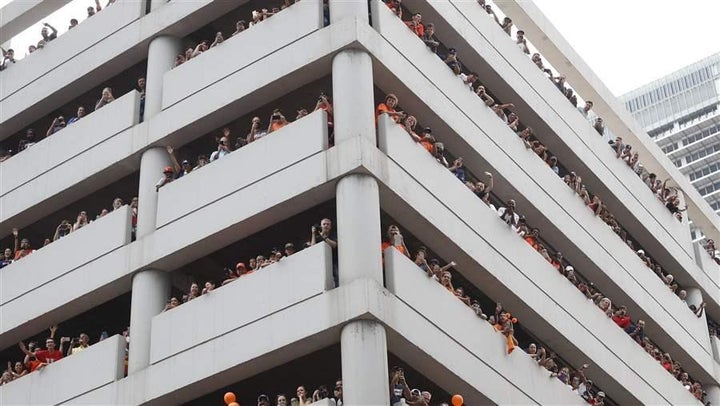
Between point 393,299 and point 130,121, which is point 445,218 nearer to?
point 393,299

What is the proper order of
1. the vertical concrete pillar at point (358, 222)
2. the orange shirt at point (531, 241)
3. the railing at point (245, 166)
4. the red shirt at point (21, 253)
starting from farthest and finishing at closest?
the orange shirt at point (531, 241), the red shirt at point (21, 253), the railing at point (245, 166), the vertical concrete pillar at point (358, 222)

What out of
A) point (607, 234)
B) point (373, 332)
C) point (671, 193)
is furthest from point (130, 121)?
point (671, 193)

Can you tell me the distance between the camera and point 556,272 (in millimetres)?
33281

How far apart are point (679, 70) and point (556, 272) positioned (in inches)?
5378

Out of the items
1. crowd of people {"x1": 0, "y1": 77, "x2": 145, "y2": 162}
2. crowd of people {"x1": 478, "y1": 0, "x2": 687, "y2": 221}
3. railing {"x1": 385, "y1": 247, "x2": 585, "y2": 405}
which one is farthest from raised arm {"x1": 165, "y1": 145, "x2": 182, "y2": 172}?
crowd of people {"x1": 478, "y1": 0, "x2": 687, "y2": 221}

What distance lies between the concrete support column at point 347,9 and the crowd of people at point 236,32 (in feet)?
4.37

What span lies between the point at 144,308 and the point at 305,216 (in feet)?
13.2

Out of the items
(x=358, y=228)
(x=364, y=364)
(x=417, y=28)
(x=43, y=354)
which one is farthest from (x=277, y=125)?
(x=43, y=354)

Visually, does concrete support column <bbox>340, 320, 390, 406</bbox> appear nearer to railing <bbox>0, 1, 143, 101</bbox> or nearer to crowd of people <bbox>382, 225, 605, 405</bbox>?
crowd of people <bbox>382, 225, 605, 405</bbox>

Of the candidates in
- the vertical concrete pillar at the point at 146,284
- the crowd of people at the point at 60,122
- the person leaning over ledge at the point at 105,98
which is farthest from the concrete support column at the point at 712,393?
the person leaning over ledge at the point at 105,98

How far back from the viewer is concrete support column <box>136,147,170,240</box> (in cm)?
2980

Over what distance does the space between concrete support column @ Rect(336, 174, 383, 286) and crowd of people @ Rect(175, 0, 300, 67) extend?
5.94 metres

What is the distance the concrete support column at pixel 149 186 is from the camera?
97.8ft

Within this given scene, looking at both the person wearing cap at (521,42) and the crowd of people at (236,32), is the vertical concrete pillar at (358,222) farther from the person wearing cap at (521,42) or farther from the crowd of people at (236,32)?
the person wearing cap at (521,42)
